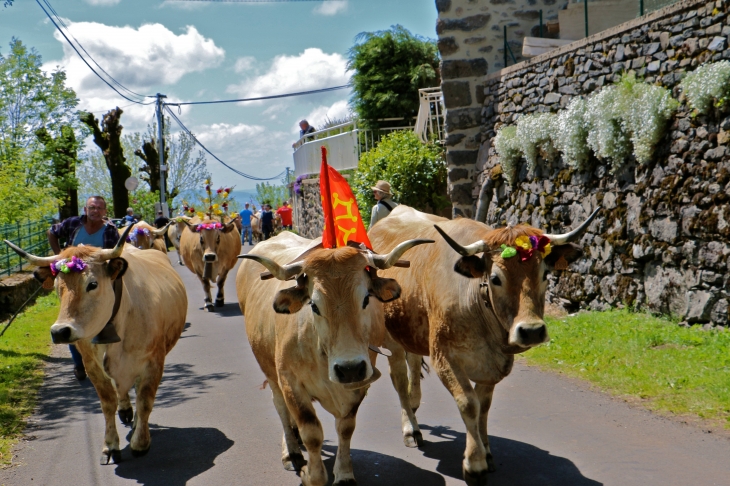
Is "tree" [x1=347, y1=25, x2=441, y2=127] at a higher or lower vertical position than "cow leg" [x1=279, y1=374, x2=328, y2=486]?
higher

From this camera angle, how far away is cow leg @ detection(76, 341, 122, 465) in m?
6.03

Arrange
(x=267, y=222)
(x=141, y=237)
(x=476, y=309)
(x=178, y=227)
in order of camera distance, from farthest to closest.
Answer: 1. (x=267, y=222)
2. (x=178, y=227)
3. (x=141, y=237)
4. (x=476, y=309)

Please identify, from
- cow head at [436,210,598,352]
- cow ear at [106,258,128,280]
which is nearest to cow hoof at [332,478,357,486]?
cow head at [436,210,598,352]

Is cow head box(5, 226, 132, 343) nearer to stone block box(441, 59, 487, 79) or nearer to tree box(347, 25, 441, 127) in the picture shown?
stone block box(441, 59, 487, 79)

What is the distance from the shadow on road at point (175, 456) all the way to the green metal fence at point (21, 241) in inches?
411

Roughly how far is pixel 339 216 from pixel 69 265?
2097 millimetres

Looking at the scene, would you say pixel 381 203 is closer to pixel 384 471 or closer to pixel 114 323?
pixel 114 323

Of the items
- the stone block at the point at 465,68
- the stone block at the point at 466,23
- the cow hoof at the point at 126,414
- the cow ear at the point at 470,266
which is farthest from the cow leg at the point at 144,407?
the stone block at the point at 466,23

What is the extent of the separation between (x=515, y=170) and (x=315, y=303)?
364 inches

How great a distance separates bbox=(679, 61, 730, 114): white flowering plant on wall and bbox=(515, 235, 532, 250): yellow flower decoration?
15.0 ft

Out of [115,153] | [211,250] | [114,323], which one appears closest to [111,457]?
[114,323]

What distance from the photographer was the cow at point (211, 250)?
14.7 metres

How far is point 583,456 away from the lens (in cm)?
555

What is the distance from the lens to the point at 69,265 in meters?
5.70
